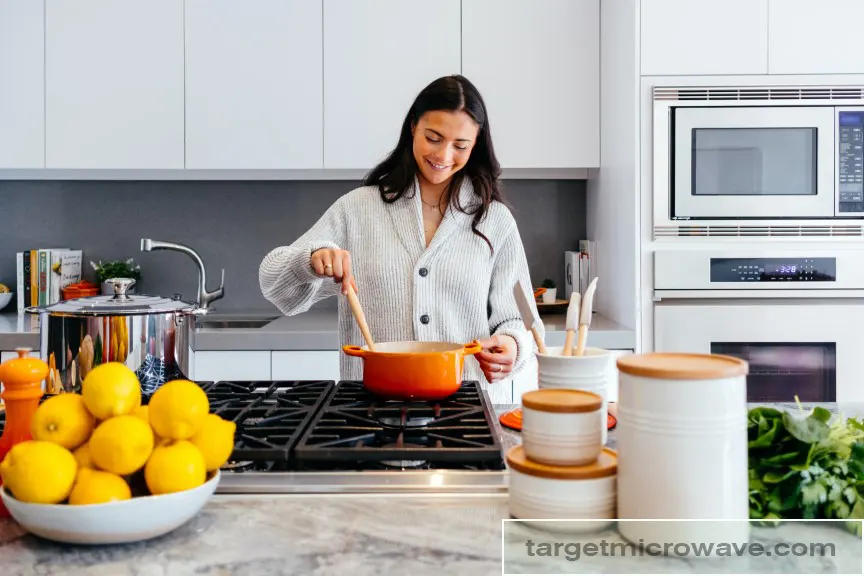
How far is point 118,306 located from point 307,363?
1.12 metres

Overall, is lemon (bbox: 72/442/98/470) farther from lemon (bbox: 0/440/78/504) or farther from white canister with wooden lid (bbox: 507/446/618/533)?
white canister with wooden lid (bbox: 507/446/618/533)

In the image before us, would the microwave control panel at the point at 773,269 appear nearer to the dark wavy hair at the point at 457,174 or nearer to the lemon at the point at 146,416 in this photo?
the dark wavy hair at the point at 457,174

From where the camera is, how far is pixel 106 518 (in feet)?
2.31

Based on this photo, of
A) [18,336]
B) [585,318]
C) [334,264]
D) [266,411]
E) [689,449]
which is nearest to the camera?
[689,449]

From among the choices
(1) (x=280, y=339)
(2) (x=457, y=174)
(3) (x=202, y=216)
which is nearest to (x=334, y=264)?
(2) (x=457, y=174)

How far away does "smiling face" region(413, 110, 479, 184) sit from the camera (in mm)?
1664

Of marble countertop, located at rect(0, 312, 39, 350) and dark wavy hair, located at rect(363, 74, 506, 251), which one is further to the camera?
marble countertop, located at rect(0, 312, 39, 350)

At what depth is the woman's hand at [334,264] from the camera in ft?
4.44

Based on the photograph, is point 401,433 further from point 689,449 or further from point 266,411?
point 689,449

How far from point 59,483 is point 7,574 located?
9 cm

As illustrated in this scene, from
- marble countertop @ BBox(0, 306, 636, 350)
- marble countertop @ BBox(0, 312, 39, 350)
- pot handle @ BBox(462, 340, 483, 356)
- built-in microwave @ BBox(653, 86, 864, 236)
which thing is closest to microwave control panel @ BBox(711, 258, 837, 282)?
built-in microwave @ BBox(653, 86, 864, 236)

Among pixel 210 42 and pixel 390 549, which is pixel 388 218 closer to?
pixel 390 549

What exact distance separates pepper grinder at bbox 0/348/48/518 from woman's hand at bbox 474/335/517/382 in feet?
2.78

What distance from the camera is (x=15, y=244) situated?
3094 mm
